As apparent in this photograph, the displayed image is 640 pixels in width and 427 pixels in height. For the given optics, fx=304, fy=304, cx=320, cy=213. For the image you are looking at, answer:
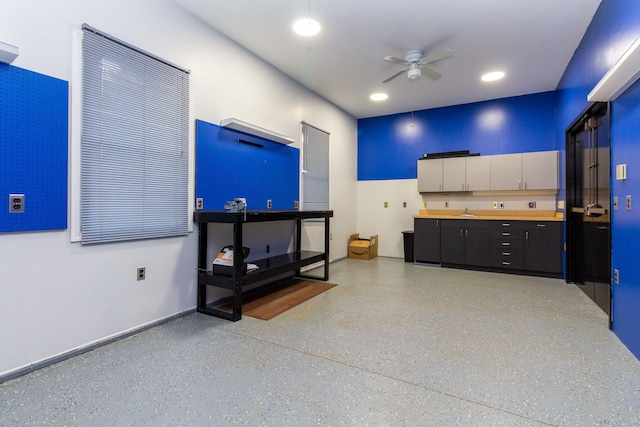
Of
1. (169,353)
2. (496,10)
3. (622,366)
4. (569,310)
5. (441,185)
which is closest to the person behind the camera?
(622,366)

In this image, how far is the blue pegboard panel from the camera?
189 centimetres

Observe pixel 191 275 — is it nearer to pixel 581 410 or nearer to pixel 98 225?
pixel 98 225

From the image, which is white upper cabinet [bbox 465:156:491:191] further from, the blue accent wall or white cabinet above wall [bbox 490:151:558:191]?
the blue accent wall

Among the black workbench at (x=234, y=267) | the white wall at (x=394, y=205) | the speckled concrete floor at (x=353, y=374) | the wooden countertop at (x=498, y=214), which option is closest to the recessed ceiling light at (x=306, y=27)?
the black workbench at (x=234, y=267)

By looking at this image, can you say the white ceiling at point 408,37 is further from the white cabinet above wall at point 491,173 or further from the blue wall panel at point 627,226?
the blue wall panel at point 627,226

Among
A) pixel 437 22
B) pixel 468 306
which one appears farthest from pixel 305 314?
pixel 437 22

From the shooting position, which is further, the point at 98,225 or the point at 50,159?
the point at 98,225

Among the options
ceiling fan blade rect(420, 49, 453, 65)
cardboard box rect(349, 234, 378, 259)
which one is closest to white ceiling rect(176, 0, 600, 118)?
ceiling fan blade rect(420, 49, 453, 65)

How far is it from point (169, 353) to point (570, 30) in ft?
16.5

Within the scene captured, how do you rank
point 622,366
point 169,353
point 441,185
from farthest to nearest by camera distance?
point 441,185
point 169,353
point 622,366

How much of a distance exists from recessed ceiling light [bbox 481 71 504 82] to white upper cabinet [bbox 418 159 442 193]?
153 cm

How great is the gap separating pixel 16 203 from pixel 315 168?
3.79 metres

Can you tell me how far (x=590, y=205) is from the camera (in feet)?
11.0

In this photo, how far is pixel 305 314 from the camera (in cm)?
307
